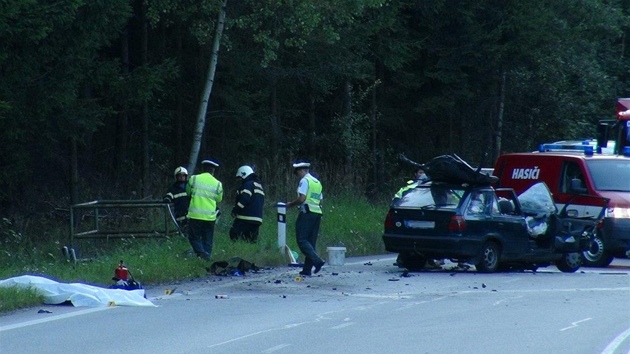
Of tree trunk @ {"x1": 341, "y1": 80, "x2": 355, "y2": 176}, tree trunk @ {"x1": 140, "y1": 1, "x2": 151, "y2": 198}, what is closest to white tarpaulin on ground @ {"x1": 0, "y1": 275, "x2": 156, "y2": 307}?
tree trunk @ {"x1": 140, "y1": 1, "x2": 151, "y2": 198}

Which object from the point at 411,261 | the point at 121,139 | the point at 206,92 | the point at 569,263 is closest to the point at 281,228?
the point at 411,261

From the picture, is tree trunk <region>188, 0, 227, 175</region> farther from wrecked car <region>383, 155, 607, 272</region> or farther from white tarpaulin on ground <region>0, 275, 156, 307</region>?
white tarpaulin on ground <region>0, 275, 156, 307</region>

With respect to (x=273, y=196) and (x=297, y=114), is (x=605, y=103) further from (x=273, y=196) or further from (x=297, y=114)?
(x=273, y=196)

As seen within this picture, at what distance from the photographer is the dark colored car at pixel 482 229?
17859 millimetres

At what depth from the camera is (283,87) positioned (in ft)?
117

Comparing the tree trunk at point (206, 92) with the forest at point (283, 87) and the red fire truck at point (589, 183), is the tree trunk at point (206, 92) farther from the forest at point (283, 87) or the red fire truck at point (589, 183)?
the red fire truck at point (589, 183)

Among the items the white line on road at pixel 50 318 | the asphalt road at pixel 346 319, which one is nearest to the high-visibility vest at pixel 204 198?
the asphalt road at pixel 346 319

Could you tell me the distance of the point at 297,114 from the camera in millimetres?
37406

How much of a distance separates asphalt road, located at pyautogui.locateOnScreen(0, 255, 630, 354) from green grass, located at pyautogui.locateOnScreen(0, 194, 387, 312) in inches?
22.0

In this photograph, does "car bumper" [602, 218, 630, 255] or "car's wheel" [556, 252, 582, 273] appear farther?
"car bumper" [602, 218, 630, 255]

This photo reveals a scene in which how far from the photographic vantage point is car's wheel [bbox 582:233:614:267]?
2042 centimetres

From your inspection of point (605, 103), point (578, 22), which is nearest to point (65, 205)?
point (578, 22)

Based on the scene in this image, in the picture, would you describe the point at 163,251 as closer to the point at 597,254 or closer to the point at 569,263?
the point at 569,263

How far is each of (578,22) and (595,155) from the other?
2022 centimetres
